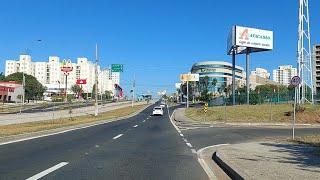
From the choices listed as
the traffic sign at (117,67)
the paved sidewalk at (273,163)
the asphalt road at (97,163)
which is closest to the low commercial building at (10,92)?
the traffic sign at (117,67)

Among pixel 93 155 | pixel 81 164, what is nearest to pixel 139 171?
pixel 81 164

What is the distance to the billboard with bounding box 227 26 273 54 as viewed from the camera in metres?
73.8

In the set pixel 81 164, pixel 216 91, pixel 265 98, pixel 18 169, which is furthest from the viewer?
pixel 216 91

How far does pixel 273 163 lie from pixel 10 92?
139 m

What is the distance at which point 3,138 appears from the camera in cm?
2239

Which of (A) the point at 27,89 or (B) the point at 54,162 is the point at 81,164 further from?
(A) the point at 27,89

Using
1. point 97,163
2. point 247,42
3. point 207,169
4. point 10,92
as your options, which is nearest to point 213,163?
point 207,169

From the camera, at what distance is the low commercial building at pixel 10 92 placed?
140 m

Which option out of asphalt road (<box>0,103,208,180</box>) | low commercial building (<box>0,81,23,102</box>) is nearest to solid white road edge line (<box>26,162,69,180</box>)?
asphalt road (<box>0,103,208,180</box>)

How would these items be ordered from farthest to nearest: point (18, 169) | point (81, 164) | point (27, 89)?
point (27, 89) → point (81, 164) → point (18, 169)

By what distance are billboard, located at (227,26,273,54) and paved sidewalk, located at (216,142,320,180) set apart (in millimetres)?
57852

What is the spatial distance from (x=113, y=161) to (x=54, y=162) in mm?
1688

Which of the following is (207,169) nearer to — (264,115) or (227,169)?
(227,169)

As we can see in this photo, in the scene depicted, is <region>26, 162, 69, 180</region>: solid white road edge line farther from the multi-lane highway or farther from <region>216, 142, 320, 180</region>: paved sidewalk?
<region>216, 142, 320, 180</region>: paved sidewalk
